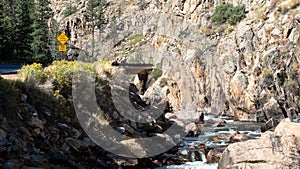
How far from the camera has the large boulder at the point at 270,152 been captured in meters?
12.9

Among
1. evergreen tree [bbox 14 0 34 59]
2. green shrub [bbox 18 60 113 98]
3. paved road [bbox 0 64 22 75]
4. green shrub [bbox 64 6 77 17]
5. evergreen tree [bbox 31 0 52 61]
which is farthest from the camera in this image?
green shrub [bbox 64 6 77 17]

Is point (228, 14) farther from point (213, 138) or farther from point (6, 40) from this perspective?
point (213, 138)

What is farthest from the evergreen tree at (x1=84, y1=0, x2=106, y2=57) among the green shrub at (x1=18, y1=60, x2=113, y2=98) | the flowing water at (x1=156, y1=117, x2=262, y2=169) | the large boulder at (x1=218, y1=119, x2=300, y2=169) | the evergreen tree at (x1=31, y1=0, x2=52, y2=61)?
the large boulder at (x1=218, y1=119, x2=300, y2=169)

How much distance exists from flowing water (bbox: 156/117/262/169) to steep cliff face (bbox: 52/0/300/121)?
5.28 meters

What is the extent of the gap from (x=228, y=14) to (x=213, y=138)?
34.5m

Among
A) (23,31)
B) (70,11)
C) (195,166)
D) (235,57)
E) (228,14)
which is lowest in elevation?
(195,166)

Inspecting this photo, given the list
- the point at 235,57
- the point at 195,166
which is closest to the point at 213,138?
the point at 195,166

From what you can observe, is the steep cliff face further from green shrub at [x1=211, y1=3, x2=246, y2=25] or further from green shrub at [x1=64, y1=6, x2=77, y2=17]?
green shrub at [x1=64, y1=6, x2=77, y2=17]

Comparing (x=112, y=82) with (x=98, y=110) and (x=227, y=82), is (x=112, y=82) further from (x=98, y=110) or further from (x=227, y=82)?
(x=227, y=82)

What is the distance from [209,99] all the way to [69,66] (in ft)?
105

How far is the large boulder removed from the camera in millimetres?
12945

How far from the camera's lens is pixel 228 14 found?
5638cm

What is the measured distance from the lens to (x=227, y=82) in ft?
148

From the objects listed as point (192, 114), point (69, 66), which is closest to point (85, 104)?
point (69, 66)
